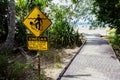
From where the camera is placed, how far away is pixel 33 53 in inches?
621

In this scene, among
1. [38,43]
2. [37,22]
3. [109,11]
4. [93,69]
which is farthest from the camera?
[109,11]

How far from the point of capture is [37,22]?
902 centimetres

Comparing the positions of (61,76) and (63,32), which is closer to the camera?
(61,76)

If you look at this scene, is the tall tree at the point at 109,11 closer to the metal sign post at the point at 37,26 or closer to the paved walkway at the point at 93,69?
the paved walkway at the point at 93,69

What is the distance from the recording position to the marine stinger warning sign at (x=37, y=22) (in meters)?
9.05

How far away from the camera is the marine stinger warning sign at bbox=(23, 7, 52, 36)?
905 cm

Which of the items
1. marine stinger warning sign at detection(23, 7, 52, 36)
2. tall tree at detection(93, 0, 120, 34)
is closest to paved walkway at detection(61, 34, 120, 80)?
marine stinger warning sign at detection(23, 7, 52, 36)

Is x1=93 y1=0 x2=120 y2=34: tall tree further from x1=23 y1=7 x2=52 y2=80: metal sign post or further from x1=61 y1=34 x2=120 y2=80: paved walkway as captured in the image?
x1=23 y1=7 x2=52 y2=80: metal sign post

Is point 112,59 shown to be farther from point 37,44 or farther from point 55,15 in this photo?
point 55,15

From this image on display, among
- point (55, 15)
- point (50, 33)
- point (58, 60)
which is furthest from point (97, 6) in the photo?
point (58, 60)

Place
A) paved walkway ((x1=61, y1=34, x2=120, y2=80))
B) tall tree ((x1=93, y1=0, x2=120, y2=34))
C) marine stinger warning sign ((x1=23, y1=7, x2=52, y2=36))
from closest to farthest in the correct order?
marine stinger warning sign ((x1=23, y1=7, x2=52, y2=36))
paved walkway ((x1=61, y1=34, x2=120, y2=80))
tall tree ((x1=93, y1=0, x2=120, y2=34))

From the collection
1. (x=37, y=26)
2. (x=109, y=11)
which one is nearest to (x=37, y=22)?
(x=37, y=26)

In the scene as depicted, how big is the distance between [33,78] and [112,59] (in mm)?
6249

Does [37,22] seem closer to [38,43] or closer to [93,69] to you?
[38,43]
